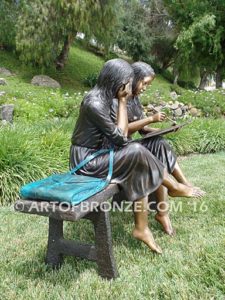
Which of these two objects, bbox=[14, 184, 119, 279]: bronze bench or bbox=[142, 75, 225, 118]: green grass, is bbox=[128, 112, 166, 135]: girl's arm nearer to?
bbox=[14, 184, 119, 279]: bronze bench

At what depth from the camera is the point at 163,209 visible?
3.32 metres

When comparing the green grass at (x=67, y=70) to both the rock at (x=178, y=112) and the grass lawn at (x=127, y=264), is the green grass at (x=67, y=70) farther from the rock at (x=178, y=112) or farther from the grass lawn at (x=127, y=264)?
the grass lawn at (x=127, y=264)

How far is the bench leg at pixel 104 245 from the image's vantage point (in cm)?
262

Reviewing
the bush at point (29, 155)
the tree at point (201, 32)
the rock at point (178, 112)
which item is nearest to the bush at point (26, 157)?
the bush at point (29, 155)

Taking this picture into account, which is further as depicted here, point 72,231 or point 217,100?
point 217,100

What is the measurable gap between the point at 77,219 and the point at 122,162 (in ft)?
2.00

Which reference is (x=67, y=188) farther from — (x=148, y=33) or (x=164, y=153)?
(x=148, y=33)

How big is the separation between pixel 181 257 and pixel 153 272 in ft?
0.87

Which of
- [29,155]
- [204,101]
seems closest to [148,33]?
[204,101]

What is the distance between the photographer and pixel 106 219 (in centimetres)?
262

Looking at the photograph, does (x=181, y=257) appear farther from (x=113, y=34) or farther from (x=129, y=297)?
(x=113, y=34)

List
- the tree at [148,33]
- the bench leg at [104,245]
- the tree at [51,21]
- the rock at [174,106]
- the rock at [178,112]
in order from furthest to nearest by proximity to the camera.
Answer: the tree at [148,33] → the tree at [51,21] → the rock at [174,106] → the rock at [178,112] → the bench leg at [104,245]

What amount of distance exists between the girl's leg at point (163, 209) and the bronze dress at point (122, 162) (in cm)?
40

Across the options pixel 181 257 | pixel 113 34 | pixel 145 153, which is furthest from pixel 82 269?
pixel 113 34
